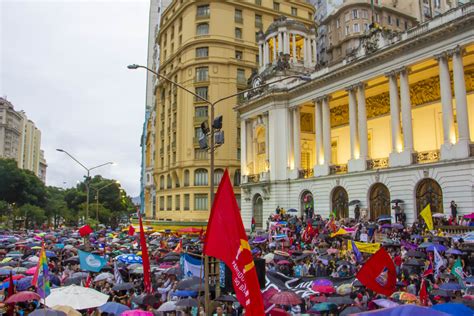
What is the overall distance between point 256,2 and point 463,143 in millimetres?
38746

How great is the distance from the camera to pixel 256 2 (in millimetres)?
58812

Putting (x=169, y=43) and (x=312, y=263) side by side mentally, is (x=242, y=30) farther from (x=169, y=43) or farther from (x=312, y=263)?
(x=312, y=263)

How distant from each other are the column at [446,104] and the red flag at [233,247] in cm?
2469

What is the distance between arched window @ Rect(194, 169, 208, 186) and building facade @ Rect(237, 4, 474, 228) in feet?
28.1

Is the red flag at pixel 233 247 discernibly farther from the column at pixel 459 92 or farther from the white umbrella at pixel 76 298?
the column at pixel 459 92

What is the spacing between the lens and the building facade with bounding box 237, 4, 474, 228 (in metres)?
28.4

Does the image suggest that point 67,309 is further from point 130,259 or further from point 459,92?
point 459,92

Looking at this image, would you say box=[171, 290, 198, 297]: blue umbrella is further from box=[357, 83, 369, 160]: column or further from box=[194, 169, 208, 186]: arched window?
box=[194, 169, 208, 186]: arched window

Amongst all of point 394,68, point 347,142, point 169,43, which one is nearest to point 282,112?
point 347,142

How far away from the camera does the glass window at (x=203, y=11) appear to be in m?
56.5

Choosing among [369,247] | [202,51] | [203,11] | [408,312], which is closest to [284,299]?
[408,312]

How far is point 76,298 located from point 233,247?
190 inches

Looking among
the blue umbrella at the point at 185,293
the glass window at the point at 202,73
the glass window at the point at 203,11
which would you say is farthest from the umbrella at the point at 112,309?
the glass window at the point at 203,11

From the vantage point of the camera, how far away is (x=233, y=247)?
7.44 metres
